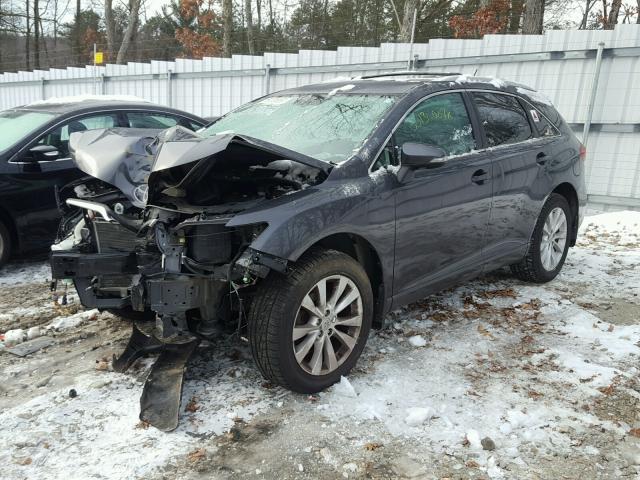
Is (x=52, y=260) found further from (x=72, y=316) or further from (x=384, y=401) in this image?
(x=384, y=401)

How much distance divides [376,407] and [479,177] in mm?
1869

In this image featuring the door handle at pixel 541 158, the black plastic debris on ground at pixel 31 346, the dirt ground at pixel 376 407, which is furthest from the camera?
the door handle at pixel 541 158

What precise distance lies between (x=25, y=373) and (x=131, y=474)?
55.1 inches

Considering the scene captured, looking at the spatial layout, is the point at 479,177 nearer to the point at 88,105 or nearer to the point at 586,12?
the point at 88,105

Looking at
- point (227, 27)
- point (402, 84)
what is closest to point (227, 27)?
point (227, 27)

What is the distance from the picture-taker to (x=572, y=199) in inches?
203

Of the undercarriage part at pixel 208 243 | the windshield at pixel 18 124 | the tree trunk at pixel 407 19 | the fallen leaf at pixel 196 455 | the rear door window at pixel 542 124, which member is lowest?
the fallen leaf at pixel 196 455

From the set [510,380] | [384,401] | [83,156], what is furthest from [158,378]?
[510,380]

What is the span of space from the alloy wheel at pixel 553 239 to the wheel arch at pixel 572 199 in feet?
0.40

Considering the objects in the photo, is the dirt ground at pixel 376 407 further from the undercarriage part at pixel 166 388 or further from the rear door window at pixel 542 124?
the rear door window at pixel 542 124

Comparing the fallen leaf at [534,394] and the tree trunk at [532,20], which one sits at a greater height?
the tree trunk at [532,20]

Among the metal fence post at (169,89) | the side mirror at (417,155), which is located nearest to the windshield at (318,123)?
the side mirror at (417,155)

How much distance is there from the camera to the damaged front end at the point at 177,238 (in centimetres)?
282

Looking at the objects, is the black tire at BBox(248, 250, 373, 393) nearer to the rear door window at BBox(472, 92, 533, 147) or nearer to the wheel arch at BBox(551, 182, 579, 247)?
the rear door window at BBox(472, 92, 533, 147)
